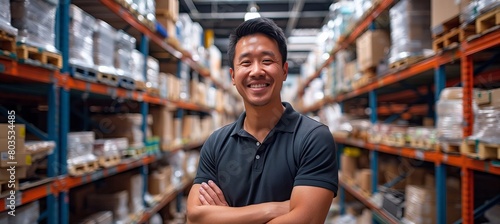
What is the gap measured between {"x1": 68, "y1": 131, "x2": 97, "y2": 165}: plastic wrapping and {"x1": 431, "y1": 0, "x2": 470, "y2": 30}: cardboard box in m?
3.44

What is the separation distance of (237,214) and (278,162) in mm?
380

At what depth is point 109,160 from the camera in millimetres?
4066

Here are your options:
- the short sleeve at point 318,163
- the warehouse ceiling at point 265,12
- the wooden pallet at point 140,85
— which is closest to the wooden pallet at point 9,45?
the short sleeve at point 318,163

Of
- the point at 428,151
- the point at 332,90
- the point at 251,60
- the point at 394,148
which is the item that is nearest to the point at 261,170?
the point at 251,60

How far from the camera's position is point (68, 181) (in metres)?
3.22

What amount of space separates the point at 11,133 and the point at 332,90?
6268mm

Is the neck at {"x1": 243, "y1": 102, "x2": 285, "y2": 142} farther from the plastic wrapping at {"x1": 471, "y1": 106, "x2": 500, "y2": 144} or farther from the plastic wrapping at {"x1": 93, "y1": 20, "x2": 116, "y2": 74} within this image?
the plastic wrapping at {"x1": 93, "y1": 20, "x2": 116, "y2": 74}

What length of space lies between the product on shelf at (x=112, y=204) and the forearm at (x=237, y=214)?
8.27 ft

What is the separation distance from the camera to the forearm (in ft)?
6.84

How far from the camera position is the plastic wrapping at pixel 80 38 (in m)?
3.32

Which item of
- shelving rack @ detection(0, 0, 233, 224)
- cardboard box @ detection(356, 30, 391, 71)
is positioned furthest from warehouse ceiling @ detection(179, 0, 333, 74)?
shelving rack @ detection(0, 0, 233, 224)

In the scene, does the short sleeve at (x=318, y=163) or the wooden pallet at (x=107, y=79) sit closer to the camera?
the short sleeve at (x=318, y=163)

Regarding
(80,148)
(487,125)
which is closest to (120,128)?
(80,148)

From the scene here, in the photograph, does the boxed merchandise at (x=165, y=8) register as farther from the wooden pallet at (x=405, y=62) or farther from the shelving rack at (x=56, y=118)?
the wooden pallet at (x=405, y=62)
